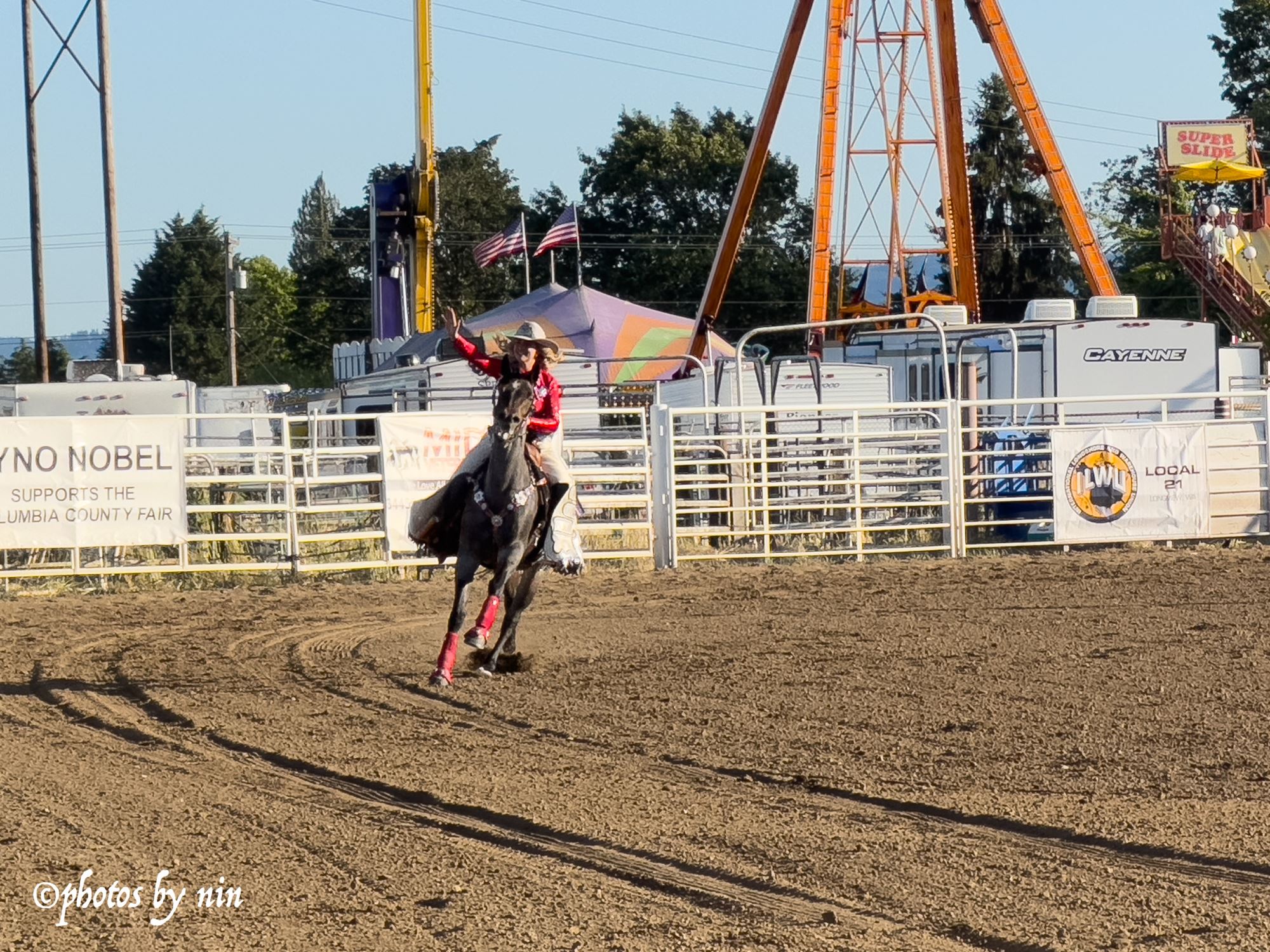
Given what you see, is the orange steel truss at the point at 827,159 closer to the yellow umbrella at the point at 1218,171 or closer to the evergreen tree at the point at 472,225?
the yellow umbrella at the point at 1218,171

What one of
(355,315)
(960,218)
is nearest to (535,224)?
(355,315)

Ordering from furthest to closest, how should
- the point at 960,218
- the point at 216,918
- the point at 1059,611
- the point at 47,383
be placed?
1. the point at 960,218
2. the point at 47,383
3. the point at 1059,611
4. the point at 216,918

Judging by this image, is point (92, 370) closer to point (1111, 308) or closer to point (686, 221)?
point (1111, 308)

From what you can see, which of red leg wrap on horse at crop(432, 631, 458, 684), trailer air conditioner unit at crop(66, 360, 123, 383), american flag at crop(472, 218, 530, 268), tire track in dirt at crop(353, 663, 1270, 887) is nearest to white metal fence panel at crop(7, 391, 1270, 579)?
red leg wrap on horse at crop(432, 631, 458, 684)

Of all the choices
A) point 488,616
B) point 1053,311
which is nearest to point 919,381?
point 1053,311

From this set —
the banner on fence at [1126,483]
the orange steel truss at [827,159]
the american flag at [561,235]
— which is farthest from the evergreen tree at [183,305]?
the banner on fence at [1126,483]

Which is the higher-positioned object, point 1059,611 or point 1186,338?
point 1186,338

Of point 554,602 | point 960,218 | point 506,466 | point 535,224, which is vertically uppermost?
point 535,224

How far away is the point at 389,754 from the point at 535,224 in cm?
6525

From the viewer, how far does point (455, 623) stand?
9.44 meters

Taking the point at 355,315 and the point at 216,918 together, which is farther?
the point at 355,315

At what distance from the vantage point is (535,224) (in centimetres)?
7125

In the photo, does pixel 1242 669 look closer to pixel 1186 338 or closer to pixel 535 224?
pixel 1186 338

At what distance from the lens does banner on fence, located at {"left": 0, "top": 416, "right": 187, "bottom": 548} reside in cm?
1538
